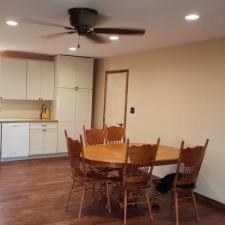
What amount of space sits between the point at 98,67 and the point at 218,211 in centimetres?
421

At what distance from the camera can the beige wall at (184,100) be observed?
13.1 ft

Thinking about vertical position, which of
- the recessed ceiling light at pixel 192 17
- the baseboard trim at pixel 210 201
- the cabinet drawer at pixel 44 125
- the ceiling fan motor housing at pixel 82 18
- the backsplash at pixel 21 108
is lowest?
the baseboard trim at pixel 210 201

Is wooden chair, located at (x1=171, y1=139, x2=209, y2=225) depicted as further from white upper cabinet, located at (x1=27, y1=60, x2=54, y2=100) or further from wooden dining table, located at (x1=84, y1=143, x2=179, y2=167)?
white upper cabinet, located at (x1=27, y1=60, x2=54, y2=100)

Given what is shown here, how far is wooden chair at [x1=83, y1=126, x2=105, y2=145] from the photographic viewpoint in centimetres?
446

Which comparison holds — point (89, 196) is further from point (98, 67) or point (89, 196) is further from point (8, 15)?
point (98, 67)

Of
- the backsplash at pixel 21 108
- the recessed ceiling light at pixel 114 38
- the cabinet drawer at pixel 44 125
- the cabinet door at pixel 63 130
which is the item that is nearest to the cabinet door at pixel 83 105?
the cabinet door at pixel 63 130

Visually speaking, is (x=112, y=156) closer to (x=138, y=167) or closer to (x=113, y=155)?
(x=113, y=155)

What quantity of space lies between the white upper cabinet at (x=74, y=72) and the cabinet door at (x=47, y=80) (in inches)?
7.6

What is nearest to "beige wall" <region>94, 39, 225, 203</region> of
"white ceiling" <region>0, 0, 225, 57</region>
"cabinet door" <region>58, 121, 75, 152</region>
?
"white ceiling" <region>0, 0, 225, 57</region>

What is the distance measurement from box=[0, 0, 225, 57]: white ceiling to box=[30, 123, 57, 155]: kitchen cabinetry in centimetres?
208

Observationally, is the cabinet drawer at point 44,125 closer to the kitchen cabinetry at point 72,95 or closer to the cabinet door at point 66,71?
the kitchen cabinetry at point 72,95

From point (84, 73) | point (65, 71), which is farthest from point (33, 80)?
point (84, 73)

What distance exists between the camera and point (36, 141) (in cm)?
618

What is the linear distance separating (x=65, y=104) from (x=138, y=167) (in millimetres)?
3420
